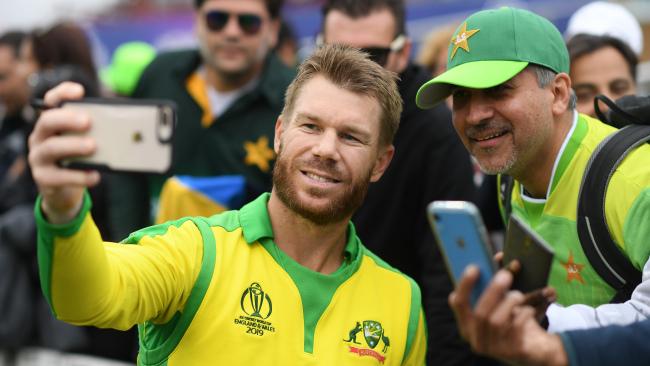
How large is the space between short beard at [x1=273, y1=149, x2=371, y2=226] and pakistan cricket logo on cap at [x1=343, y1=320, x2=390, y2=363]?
370 millimetres

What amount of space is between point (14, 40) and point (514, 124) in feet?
19.6

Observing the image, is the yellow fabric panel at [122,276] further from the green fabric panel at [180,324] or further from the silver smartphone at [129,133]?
the silver smartphone at [129,133]

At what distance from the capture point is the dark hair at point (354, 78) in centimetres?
336

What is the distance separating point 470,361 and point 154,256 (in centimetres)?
204

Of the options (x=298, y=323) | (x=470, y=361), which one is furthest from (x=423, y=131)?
(x=298, y=323)

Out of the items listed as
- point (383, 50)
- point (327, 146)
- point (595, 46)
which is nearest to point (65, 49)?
point (383, 50)

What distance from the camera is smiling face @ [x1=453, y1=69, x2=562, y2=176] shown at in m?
3.44

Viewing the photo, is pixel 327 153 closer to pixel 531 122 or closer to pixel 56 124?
pixel 531 122

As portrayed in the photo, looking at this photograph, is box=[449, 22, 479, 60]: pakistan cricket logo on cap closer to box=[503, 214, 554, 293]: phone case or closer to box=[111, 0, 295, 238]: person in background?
box=[503, 214, 554, 293]: phone case

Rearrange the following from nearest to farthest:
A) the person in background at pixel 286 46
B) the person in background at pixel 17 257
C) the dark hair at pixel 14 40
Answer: the person in background at pixel 17 257
the person in background at pixel 286 46
the dark hair at pixel 14 40

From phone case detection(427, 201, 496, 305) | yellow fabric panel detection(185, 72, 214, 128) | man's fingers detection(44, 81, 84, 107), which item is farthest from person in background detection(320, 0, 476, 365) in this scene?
man's fingers detection(44, 81, 84, 107)

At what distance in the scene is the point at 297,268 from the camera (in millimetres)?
3205

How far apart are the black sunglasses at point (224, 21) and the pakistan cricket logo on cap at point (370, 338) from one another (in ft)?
8.74

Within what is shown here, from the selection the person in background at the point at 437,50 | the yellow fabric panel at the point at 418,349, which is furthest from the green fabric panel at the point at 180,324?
the person in background at the point at 437,50
